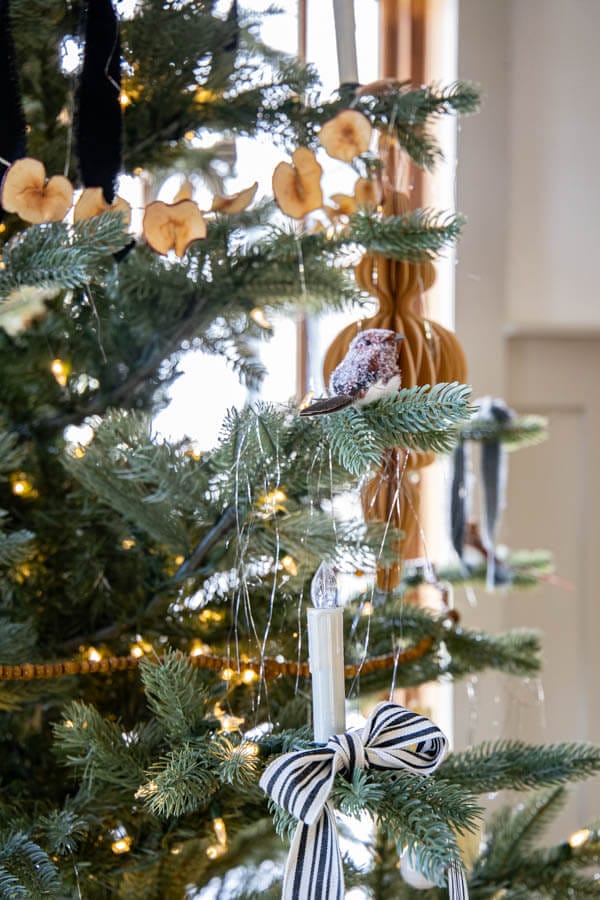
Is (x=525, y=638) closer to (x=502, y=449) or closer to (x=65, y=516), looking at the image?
(x=502, y=449)

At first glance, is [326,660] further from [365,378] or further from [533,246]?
[533,246]

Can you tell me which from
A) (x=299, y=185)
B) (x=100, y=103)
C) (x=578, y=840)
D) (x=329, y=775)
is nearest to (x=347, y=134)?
(x=299, y=185)

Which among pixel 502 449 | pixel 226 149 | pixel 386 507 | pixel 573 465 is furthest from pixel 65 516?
pixel 573 465

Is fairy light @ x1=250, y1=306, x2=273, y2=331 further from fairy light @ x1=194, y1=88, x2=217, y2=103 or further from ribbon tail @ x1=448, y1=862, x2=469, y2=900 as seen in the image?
ribbon tail @ x1=448, y1=862, x2=469, y2=900

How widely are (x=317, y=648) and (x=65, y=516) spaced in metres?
0.27

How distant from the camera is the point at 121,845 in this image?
49 centimetres

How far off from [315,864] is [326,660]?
0.28 feet

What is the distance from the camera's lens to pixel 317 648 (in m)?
0.40

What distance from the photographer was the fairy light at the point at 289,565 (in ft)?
1.74

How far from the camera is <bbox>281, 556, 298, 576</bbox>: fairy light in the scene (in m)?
0.53

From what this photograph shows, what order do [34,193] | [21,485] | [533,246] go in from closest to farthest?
[34,193]
[21,485]
[533,246]

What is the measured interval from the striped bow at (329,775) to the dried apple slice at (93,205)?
0.30 meters

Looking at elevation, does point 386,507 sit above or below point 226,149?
below

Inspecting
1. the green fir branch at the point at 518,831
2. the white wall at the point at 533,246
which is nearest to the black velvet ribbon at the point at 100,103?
the green fir branch at the point at 518,831
